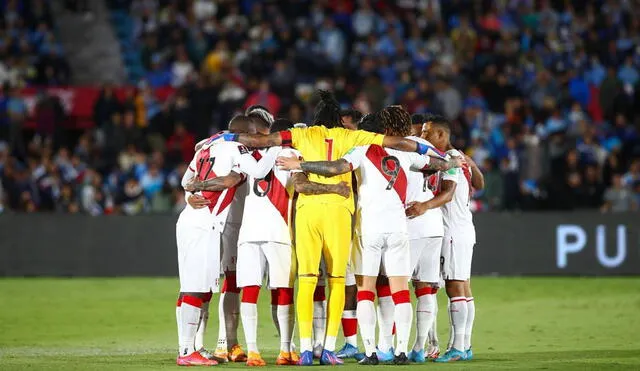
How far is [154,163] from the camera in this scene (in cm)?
2341

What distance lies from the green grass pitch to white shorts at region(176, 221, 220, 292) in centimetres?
81

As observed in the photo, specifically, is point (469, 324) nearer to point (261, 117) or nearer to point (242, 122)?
point (261, 117)

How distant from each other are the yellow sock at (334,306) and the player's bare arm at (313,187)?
771mm

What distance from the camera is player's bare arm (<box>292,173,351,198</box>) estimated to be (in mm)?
10984

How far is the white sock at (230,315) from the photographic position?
1187 cm

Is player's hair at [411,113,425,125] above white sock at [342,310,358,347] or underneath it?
above

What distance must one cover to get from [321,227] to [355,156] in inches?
27.3

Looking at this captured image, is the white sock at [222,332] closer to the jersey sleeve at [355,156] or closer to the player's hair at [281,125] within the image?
the player's hair at [281,125]

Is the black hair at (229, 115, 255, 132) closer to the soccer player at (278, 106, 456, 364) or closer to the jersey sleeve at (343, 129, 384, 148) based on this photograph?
the soccer player at (278, 106, 456, 364)

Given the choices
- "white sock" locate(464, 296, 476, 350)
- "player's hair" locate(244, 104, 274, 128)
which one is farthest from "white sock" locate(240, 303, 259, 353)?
"white sock" locate(464, 296, 476, 350)

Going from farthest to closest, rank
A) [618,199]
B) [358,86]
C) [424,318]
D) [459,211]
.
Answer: [358,86]
[618,199]
[459,211]
[424,318]

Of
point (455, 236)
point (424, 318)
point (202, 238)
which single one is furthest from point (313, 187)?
point (455, 236)

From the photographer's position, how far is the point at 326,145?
36.5ft

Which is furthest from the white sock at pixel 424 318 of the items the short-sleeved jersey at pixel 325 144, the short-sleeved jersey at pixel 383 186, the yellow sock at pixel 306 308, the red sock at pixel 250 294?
the red sock at pixel 250 294
